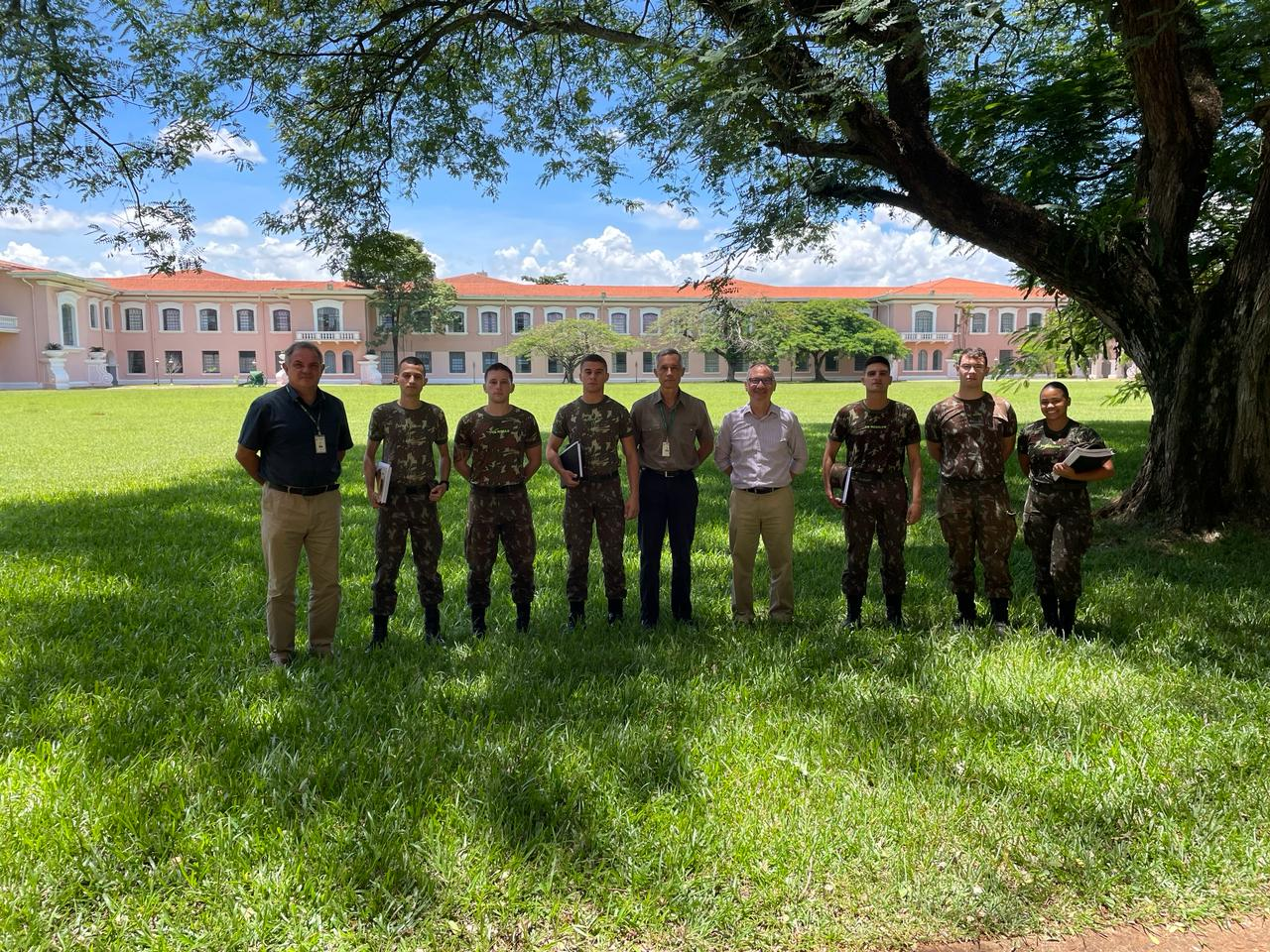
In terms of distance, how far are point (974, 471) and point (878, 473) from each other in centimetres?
63

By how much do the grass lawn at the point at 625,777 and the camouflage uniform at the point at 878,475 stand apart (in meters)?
0.64

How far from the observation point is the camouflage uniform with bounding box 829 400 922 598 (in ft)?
19.9

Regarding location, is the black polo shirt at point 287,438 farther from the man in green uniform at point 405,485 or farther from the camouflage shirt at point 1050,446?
the camouflage shirt at point 1050,446

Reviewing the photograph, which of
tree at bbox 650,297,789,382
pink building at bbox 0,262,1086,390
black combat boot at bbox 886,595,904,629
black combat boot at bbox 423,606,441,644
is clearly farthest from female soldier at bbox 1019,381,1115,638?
tree at bbox 650,297,789,382

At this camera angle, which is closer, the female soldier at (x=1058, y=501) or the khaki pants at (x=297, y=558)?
the khaki pants at (x=297, y=558)

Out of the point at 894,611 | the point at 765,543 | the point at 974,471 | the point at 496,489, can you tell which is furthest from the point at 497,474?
the point at 974,471

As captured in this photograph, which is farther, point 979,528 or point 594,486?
point 594,486

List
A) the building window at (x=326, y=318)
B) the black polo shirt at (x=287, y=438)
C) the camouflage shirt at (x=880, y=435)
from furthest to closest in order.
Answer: the building window at (x=326, y=318), the camouflage shirt at (x=880, y=435), the black polo shirt at (x=287, y=438)

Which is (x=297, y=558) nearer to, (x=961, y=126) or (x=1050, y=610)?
(x=1050, y=610)

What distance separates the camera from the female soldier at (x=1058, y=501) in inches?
224

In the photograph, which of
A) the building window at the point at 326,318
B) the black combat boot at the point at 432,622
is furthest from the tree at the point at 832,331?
the black combat boot at the point at 432,622

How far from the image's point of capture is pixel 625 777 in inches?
158

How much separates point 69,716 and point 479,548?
253cm

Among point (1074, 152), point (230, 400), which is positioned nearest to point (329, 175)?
point (1074, 152)
